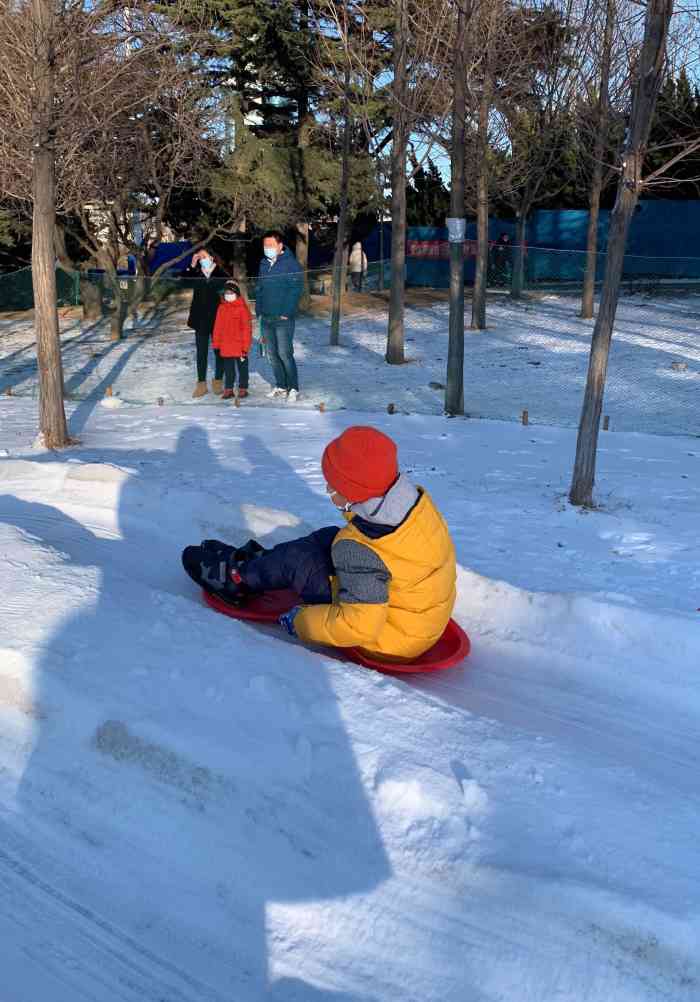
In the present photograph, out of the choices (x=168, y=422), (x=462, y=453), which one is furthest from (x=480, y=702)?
(x=168, y=422)

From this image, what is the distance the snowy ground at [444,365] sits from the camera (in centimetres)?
1248

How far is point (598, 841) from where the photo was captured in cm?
302

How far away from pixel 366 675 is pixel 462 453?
565cm

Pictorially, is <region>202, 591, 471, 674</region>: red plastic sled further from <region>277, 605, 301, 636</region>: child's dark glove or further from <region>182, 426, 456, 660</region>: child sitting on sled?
<region>277, 605, 301, 636</region>: child's dark glove

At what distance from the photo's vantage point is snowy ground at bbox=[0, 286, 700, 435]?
1248 cm

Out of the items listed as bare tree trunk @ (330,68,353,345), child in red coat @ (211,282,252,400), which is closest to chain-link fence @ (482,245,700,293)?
bare tree trunk @ (330,68,353,345)

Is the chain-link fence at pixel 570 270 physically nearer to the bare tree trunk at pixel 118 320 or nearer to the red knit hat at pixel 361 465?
Result: the bare tree trunk at pixel 118 320

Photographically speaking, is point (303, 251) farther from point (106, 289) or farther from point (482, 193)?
point (482, 193)

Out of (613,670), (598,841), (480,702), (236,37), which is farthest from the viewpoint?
(236,37)

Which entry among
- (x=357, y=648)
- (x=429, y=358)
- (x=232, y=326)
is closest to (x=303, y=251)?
(x=429, y=358)

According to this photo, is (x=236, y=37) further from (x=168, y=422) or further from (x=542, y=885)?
(x=542, y=885)

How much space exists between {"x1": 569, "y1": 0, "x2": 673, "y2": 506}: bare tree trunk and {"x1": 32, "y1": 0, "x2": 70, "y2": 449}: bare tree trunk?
5010 mm

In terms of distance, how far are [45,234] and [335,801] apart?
7.02m

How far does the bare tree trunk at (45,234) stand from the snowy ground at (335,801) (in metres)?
4.02
